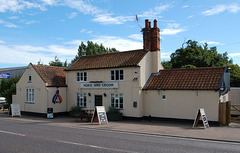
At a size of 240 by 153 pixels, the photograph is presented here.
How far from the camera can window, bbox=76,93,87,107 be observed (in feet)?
72.5

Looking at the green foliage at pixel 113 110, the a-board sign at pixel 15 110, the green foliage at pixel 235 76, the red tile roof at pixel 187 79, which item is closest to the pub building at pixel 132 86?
the red tile roof at pixel 187 79

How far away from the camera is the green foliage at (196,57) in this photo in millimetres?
42281

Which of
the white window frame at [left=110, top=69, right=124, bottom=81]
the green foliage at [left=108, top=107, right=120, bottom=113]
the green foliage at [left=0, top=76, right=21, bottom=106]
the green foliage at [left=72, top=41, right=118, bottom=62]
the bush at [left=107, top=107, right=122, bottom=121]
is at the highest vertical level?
the green foliage at [left=72, top=41, right=118, bottom=62]

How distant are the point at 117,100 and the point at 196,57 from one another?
2715 cm

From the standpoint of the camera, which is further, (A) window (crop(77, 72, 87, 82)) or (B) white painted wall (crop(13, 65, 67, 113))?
(A) window (crop(77, 72, 87, 82))

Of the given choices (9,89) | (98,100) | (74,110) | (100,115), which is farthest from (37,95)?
(100,115)

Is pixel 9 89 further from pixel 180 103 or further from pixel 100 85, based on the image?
pixel 180 103

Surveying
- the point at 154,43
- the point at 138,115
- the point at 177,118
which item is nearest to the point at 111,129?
the point at 138,115

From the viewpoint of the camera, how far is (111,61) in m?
21.2

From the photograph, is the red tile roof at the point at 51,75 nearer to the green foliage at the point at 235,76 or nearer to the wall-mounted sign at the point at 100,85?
the wall-mounted sign at the point at 100,85

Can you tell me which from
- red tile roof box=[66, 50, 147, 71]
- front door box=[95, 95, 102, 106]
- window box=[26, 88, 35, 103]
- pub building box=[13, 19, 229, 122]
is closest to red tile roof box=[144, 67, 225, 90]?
pub building box=[13, 19, 229, 122]

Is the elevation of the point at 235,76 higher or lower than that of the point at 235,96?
higher

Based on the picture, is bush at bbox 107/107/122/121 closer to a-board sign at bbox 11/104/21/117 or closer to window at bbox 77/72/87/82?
window at bbox 77/72/87/82

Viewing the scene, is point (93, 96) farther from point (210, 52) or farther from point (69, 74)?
point (210, 52)
